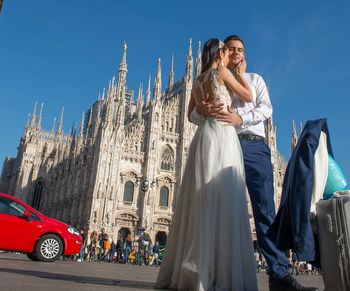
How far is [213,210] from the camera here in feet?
10.4

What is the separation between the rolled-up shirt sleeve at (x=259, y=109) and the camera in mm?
3625

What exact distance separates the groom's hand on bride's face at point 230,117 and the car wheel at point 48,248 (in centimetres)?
610

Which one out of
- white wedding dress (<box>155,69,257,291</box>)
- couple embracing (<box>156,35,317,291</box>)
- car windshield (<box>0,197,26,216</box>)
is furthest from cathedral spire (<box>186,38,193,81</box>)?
white wedding dress (<box>155,69,257,291</box>)

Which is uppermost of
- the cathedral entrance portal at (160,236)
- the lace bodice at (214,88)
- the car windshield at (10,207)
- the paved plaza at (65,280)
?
the cathedral entrance portal at (160,236)

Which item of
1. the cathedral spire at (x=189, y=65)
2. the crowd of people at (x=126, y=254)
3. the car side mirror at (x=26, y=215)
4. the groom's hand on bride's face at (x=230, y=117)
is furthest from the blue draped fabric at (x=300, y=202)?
the cathedral spire at (x=189, y=65)

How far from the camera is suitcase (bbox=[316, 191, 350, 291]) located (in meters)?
2.39

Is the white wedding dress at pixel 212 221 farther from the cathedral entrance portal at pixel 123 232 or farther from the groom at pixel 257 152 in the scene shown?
the cathedral entrance portal at pixel 123 232

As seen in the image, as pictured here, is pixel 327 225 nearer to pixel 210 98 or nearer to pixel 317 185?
pixel 317 185

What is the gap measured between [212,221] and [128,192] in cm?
2460

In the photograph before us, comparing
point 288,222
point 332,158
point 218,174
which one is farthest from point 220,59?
point 288,222

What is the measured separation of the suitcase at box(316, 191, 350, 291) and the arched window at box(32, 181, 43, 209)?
41390mm

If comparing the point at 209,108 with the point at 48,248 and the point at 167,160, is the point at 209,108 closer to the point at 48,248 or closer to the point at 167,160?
the point at 48,248

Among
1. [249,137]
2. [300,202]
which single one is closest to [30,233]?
[249,137]

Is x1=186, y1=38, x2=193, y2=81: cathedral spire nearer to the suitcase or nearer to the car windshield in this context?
the car windshield
